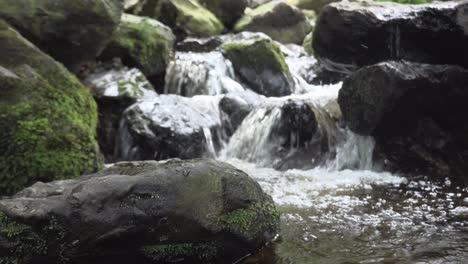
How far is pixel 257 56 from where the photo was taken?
1173 centimetres

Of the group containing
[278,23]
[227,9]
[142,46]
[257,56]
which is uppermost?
[227,9]

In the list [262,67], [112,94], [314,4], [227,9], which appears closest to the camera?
[112,94]

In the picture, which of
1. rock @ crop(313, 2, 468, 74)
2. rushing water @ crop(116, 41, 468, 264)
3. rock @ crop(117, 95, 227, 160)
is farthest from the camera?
rock @ crop(117, 95, 227, 160)

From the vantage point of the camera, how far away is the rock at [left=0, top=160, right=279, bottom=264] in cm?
299

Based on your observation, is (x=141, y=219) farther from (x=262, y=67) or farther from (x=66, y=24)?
(x=262, y=67)

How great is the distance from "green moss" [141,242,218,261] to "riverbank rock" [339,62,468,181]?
4234 mm

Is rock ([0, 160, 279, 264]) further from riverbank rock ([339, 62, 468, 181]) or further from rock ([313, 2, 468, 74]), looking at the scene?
rock ([313, 2, 468, 74])

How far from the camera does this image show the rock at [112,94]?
793 centimetres

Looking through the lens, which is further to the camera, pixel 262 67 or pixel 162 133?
pixel 262 67

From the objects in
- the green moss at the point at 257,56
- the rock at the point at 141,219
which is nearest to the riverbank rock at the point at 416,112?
the rock at the point at 141,219

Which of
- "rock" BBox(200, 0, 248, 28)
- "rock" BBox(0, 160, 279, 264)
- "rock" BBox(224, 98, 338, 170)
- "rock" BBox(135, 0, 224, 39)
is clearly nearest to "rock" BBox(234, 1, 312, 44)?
"rock" BBox(200, 0, 248, 28)

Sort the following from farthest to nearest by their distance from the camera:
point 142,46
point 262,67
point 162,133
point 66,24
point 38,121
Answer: point 262,67, point 142,46, point 162,133, point 66,24, point 38,121

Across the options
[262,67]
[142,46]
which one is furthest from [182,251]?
[262,67]

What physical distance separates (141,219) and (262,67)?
29.3ft
